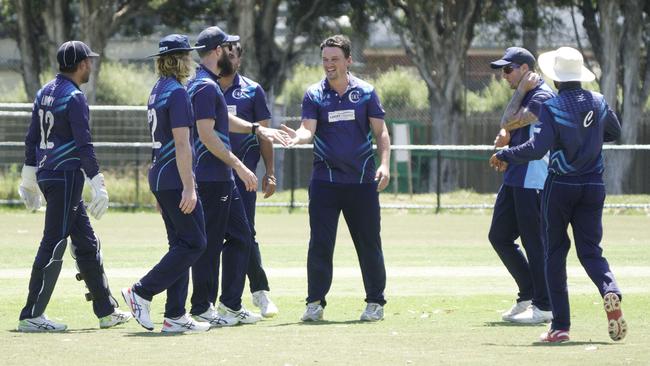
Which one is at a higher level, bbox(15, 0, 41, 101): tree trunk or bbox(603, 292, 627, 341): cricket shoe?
bbox(15, 0, 41, 101): tree trunk

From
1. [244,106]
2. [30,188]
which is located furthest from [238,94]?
[30,188]

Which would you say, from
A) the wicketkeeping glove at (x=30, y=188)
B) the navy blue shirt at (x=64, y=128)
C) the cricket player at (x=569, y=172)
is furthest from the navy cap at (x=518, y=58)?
the wicketkeeping glove at (x=30, y=188)

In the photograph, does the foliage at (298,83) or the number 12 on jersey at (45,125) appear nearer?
the number 12 on jersey at (45,125)

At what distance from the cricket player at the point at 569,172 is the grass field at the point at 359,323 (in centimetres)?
40

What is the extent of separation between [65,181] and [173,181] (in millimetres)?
841

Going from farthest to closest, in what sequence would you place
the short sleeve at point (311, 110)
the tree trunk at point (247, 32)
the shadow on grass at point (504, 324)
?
the tree trunk at point (247, 32), the short sleeve at point (311, 110), the shadow on grass at point (504, 324)

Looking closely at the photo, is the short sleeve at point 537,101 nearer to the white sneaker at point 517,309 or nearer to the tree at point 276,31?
the white sneaker at point 517,309

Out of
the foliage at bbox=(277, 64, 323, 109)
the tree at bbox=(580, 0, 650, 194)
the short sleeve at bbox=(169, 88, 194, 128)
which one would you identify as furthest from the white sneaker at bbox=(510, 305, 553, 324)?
the foliage at bbox=(277, 64, 323, 109)

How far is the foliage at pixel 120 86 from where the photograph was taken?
33.5 m

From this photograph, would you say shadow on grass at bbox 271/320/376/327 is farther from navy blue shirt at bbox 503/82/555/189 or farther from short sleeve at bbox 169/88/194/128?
short sleeve at bbox 169/88/194/128

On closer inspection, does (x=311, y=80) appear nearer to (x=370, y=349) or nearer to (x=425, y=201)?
(x=425, y=201)

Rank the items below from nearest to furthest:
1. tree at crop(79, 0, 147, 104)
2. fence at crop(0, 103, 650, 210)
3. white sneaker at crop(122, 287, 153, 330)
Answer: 1. white sneaker at crop(122, 287, 153, 330)
2. fence at crop(0, 103, 650, 210)
3. tree at crop(79, 0, 147, 104)

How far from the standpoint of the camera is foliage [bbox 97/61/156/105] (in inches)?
1318

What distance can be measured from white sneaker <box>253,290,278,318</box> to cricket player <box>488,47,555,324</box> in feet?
5.76
